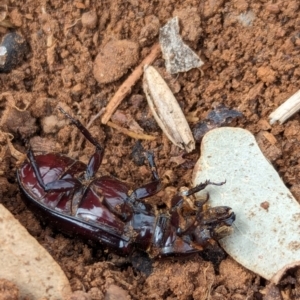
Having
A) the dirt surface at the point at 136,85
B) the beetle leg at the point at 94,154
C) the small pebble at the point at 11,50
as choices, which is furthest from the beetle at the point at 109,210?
the small pebble at the point at 11,50

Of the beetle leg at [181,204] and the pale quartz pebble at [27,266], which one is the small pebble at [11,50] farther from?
the beetle leg at [181,204]

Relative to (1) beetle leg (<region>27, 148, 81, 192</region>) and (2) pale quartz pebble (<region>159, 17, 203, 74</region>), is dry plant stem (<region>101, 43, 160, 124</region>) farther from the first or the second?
(1) beetle leg (<region>27, 148, 81, 192</region>)

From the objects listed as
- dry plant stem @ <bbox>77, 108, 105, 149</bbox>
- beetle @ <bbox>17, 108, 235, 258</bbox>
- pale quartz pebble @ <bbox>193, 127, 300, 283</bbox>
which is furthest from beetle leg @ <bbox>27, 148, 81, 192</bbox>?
pale quartz pebble @ <bbox>193, 127, 300, 283</bbox>

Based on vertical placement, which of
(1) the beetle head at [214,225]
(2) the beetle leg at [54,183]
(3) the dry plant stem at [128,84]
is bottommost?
(1) the beetle head at [214,225]

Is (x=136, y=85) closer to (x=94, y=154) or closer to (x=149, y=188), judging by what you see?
(x=94, y=154)

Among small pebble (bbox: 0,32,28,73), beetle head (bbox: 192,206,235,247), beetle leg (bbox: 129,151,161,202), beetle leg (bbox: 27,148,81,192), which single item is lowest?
beetle head (bbox: 192,206,235,247)

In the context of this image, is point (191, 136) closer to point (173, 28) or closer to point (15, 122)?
point (173, 28)
